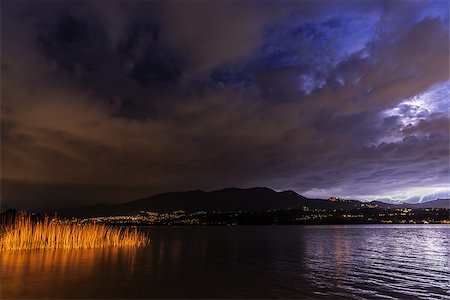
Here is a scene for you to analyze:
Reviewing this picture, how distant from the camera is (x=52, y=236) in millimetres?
35188

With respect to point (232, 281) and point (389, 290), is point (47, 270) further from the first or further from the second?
point (389, 290)

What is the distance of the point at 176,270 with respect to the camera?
2648 cm

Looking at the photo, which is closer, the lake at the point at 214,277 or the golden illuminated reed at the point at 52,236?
the lake at the point at 214,277

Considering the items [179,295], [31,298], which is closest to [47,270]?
[31,298]

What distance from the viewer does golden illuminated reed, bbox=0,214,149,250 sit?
32906mm

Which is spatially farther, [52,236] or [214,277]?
[52,236]

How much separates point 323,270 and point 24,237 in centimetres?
2455

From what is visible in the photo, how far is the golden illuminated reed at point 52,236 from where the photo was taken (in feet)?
108

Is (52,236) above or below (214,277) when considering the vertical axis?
above

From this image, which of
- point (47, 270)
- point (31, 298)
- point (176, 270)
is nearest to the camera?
point (31, 298)

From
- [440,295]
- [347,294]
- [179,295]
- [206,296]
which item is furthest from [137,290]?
[440,295]

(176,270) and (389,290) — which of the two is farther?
(176,270)

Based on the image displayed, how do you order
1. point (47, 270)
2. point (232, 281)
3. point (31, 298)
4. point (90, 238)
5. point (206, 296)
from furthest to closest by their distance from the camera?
point (90, 238), point (47, 270), point (232, 281), point (206, 296), point (31, 298)

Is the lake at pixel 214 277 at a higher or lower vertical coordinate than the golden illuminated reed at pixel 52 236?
lower
